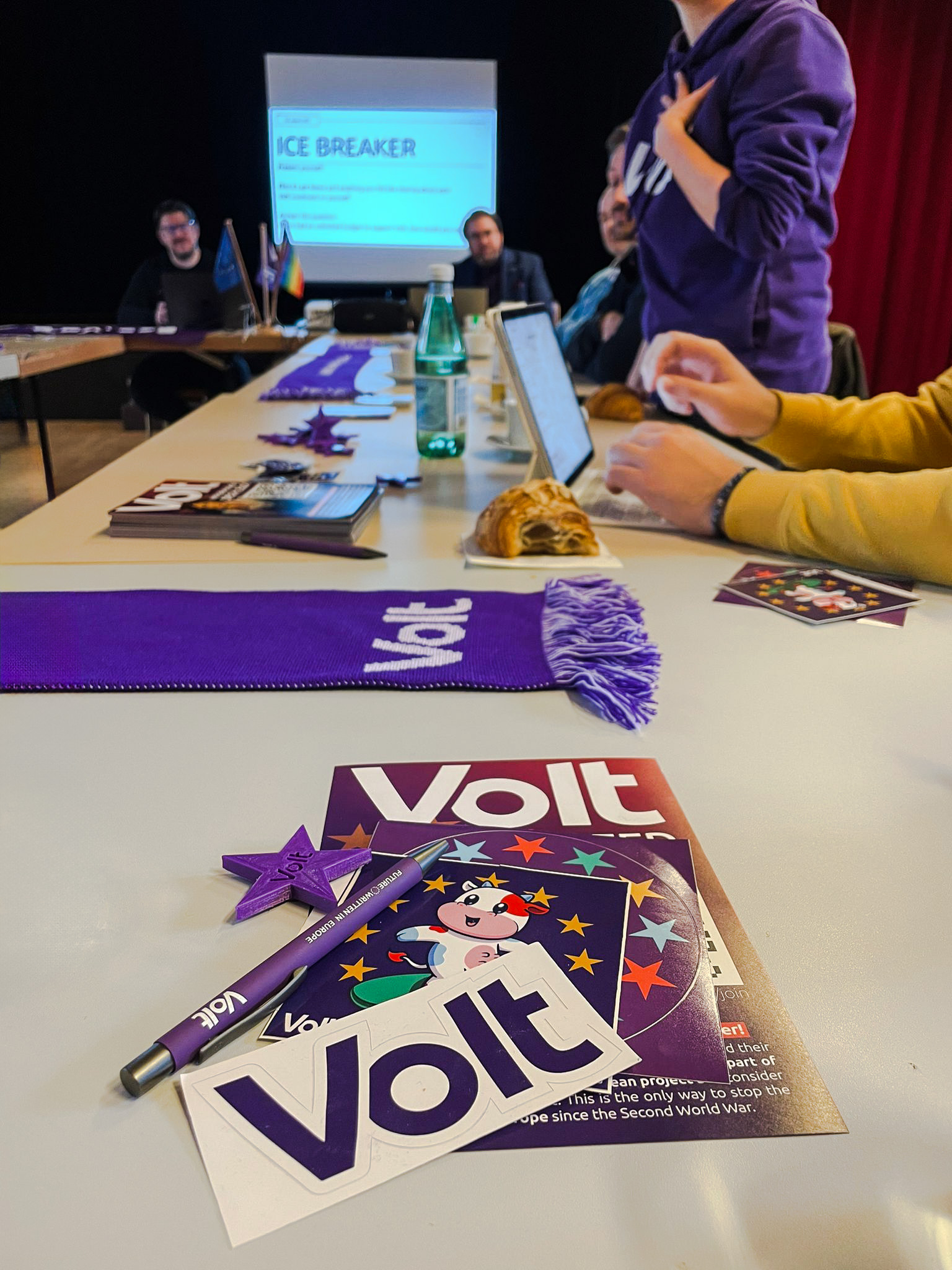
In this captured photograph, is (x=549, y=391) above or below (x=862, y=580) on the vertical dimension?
above

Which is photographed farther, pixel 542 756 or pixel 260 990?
pixel 542 756

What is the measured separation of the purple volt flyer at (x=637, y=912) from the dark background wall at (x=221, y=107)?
612cm

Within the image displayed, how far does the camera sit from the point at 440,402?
1390 millimetres

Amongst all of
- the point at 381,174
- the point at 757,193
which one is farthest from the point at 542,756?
the point at 381,174

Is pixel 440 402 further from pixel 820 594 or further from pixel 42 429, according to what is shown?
pixel 42 429

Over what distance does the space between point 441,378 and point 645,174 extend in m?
0.58

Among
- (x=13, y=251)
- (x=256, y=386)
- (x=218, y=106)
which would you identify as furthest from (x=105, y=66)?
(x=256, y=386)

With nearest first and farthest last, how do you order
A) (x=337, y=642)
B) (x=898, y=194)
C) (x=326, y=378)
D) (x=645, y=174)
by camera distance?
(x=337, y=642) → (x=645, y=174) → (x=326, y=378) → (x=898, y=194)

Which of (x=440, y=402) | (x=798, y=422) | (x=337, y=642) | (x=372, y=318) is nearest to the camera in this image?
(x=337, y=642)

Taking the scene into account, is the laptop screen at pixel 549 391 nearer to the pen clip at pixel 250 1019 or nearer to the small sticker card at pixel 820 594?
the small sticker card at pixel 820 594

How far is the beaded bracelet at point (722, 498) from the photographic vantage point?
1026 millimetres

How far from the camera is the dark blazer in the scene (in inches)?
192

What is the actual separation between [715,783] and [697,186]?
110 cm

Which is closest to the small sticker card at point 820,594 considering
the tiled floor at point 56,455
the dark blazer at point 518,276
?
the tiled floor at point 56,455
